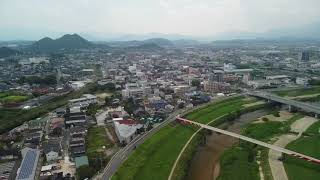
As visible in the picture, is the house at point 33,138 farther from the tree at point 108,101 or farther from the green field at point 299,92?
the green field at point 299,92

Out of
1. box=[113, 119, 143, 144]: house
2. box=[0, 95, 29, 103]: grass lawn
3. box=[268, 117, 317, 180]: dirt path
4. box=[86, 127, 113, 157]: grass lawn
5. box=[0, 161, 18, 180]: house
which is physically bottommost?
box=[0, 161, 18, 180]: house

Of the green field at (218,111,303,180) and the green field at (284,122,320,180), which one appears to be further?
the green field at (218,111,303,180)

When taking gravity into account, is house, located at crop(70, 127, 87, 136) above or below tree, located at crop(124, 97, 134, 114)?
below

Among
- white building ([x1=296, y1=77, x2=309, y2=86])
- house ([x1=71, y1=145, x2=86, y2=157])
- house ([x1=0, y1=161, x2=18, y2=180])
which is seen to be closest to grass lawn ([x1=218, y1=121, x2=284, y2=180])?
house ([x1=71, y1=145, x2=86, y2=157])

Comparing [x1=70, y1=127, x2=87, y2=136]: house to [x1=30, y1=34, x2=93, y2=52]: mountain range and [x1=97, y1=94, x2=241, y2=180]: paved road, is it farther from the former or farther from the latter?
[x1=30, y1=34, x2=93, y2=52]: mountain range

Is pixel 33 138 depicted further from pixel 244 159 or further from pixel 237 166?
pixel 244 159

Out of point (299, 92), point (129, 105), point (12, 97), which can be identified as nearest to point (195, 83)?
point (299, 92)

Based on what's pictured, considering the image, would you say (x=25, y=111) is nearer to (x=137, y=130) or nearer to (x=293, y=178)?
(x=137, y=130)
